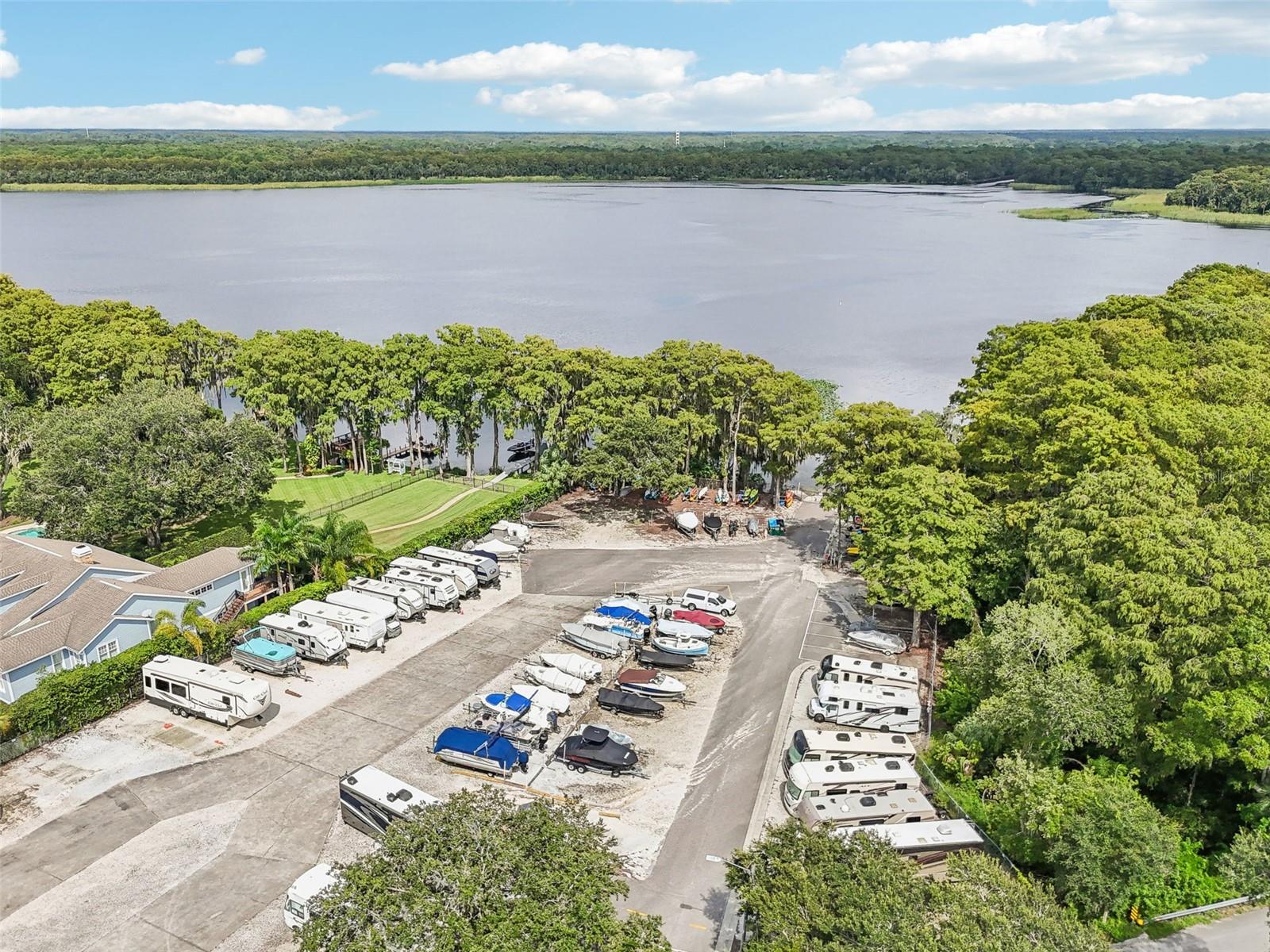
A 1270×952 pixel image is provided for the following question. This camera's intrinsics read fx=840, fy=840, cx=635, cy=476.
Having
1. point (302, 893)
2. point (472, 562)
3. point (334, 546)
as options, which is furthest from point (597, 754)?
point (334, 546)

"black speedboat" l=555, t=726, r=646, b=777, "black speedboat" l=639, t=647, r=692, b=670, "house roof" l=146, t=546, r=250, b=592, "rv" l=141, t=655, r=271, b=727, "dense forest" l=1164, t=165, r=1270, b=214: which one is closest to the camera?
"black speedboat" l=555, t=726, r=646, b=777

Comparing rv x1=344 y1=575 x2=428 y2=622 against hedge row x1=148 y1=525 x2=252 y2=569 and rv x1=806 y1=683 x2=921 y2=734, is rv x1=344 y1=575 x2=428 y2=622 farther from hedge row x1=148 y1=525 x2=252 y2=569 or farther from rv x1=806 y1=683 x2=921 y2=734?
rv x1=806 y1=683 x2=921 y2=734

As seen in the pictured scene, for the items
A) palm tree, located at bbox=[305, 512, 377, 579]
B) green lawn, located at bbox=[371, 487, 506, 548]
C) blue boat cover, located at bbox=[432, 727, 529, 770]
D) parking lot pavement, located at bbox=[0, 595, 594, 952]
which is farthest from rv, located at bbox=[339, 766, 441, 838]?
green lawn, located at bbox=[371, 487, 506, 548]

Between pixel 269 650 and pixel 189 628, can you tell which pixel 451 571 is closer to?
pixel 269 650

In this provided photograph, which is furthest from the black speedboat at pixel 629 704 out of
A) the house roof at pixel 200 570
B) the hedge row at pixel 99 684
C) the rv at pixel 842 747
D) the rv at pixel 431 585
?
the house roof at pixel 200 570

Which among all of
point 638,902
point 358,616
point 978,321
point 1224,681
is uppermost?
point 978,321

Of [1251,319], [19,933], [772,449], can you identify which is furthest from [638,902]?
[1251,319]

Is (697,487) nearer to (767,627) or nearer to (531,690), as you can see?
(767,627)
